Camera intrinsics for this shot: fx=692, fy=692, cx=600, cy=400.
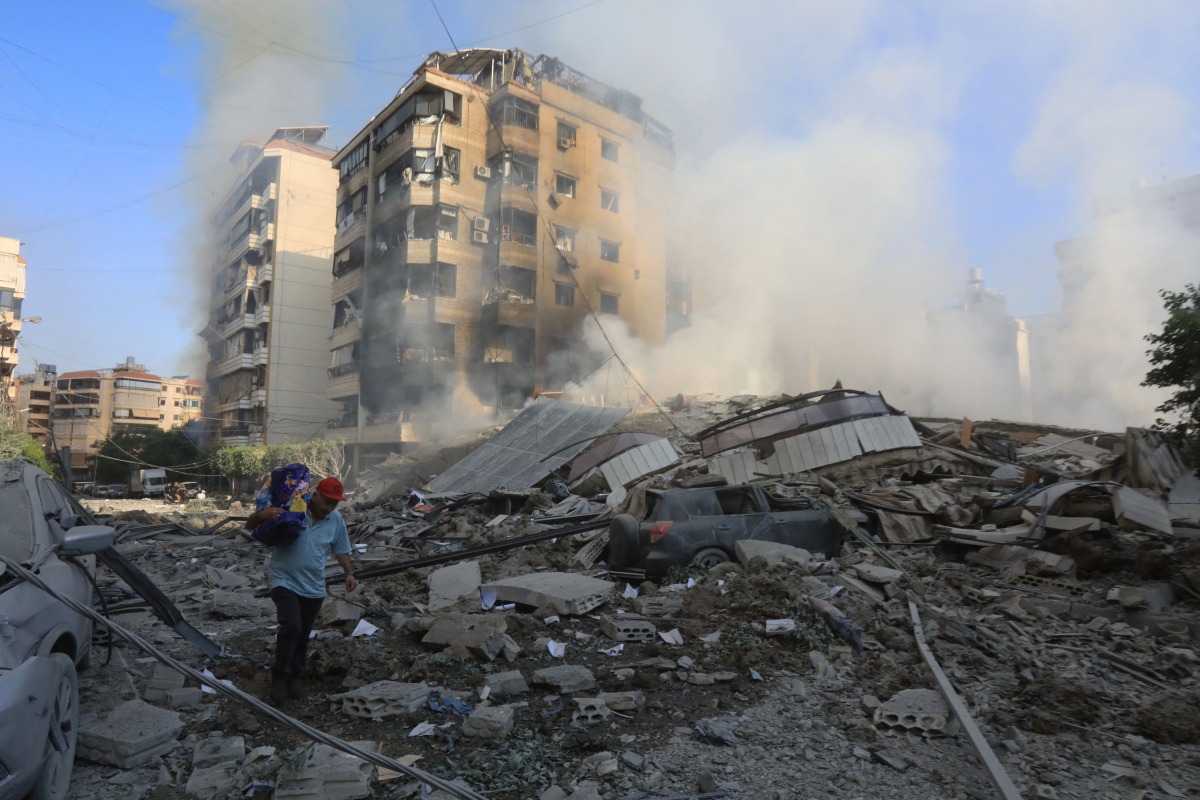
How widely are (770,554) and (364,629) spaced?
3687 millimetres

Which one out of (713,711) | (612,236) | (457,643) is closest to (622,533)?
(457,643)

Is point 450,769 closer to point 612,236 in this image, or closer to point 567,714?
point 567,714

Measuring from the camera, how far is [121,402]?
69188 mm

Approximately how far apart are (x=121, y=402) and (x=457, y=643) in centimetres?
7979

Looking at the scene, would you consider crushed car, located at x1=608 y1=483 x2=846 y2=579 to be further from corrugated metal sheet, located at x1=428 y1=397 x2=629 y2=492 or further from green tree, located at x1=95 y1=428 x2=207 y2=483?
green tree, located at x1=95 y1=428 x2=207 y2=483

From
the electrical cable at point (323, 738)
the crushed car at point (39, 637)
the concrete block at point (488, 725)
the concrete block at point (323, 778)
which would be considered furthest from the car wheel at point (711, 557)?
the crushed car at point (39, 637)

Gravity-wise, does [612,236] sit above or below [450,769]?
above

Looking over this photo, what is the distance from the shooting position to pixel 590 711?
364 cm

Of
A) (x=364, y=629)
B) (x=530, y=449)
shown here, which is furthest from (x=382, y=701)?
(x=530, y=449)

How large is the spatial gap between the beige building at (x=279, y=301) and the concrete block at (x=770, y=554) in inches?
1512

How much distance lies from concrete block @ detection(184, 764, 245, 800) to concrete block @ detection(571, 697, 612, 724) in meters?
1.56

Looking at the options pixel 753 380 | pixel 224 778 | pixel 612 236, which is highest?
pixel 612 236

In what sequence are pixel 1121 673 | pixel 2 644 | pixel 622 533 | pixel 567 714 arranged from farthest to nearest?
1. pixel 622 533
2. pixel 1121 673
3. pixel 567 714
4. pixel 2 644

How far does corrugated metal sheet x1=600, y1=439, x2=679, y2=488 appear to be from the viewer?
12500 millimetres
